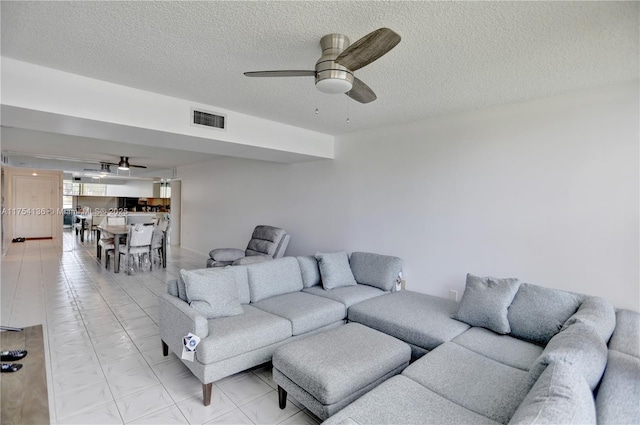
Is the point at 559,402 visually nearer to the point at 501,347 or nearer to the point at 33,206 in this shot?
the point at 501,347

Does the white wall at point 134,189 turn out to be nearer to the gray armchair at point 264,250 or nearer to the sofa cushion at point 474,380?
the gray armchair at point 264,250

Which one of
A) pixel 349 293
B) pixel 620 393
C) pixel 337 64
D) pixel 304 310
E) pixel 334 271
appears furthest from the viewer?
pixel 334 271

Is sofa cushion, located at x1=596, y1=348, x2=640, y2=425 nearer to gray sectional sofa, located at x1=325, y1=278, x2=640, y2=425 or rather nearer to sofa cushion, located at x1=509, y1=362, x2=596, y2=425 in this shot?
gray sectional sofa, located at x1=325, y1=278, x2=640, y2=425

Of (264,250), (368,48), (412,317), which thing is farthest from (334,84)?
(264,250)

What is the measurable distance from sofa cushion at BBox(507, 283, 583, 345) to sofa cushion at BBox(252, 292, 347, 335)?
1520mm

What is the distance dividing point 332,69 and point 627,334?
8.20 ft

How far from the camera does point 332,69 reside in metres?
1.83

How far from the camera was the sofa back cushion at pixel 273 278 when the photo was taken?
3219 millimetres

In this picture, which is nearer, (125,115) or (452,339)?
(452,339)

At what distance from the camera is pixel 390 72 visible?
239 centimetres

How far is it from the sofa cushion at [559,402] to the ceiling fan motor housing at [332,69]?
68.3 inches

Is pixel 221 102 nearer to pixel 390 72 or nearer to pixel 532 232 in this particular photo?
pixel 390 72

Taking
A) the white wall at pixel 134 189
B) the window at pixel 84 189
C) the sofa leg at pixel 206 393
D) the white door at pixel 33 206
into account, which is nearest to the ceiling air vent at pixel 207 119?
the sofa leg at pixel 206 393

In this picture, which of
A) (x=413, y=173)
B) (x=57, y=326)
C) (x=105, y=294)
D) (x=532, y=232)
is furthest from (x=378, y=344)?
(x=105, y=294)
